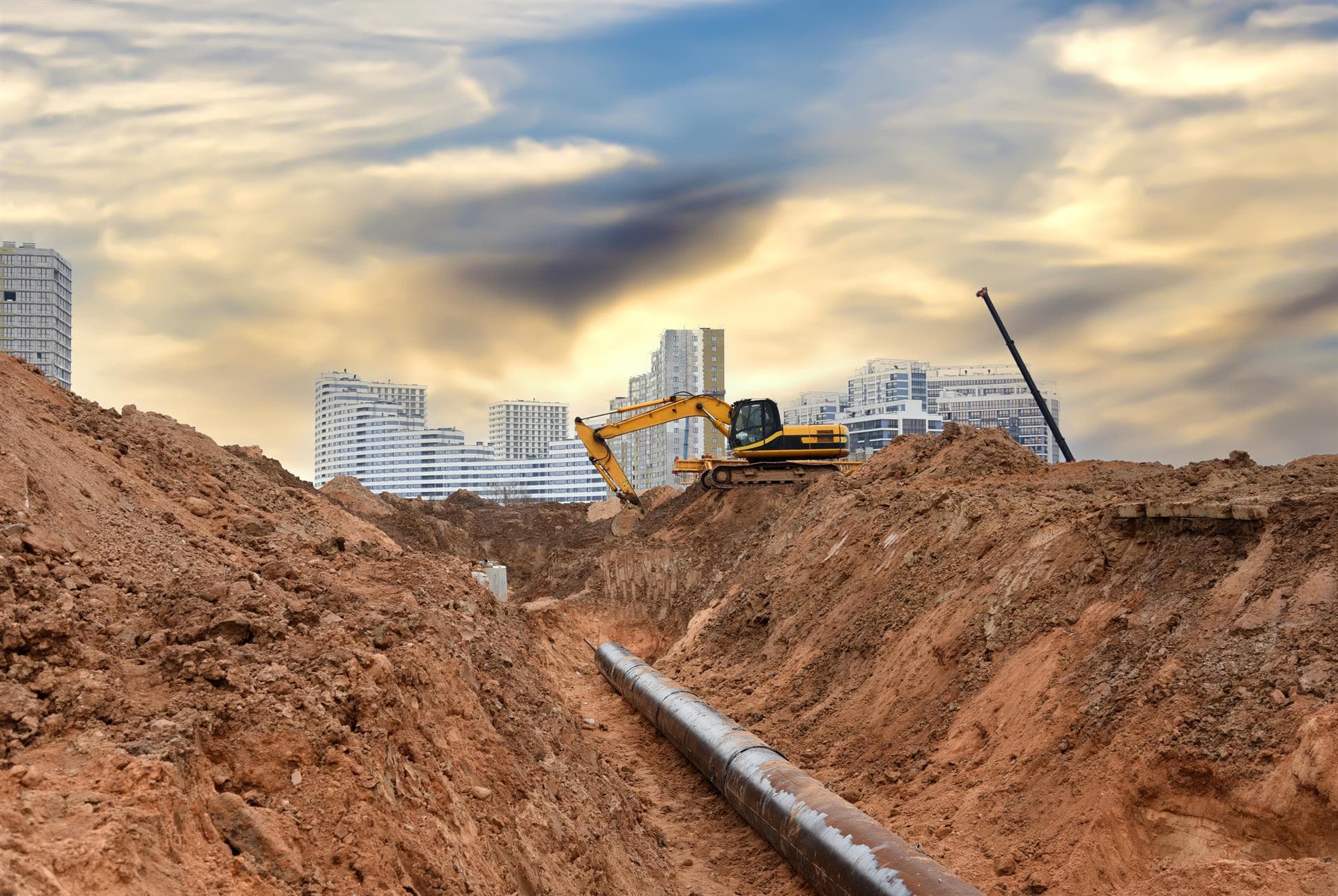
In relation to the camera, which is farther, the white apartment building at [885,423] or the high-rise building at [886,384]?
the high-rise building at [886,384]

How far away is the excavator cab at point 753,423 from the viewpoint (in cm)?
3212

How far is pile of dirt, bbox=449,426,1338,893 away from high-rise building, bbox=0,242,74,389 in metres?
41.6

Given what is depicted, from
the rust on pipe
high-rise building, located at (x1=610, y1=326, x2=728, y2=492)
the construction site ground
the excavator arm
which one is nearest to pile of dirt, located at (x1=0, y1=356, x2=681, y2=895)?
the construction site ground

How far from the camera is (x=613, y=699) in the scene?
1908cm

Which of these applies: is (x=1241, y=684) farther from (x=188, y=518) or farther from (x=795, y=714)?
(x=188, y=518)

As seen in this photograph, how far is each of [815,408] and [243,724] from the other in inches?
5142

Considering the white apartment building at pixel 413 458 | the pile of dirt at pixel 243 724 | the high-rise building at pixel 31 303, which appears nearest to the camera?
the pile of dirt at pixel 243 724

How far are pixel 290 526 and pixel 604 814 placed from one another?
5905mm

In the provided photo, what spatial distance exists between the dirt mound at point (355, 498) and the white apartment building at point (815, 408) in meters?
89.2

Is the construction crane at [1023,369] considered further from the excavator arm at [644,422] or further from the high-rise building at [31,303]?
the high-rise building at [31,303]

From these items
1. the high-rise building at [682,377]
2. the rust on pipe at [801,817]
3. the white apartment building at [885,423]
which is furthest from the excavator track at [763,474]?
the high-rise building at [682,377]

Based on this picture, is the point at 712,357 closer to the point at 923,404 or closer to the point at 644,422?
the point at 923,404

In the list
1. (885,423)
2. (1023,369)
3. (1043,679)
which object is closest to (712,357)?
(885,423)

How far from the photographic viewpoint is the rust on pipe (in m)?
7.77
